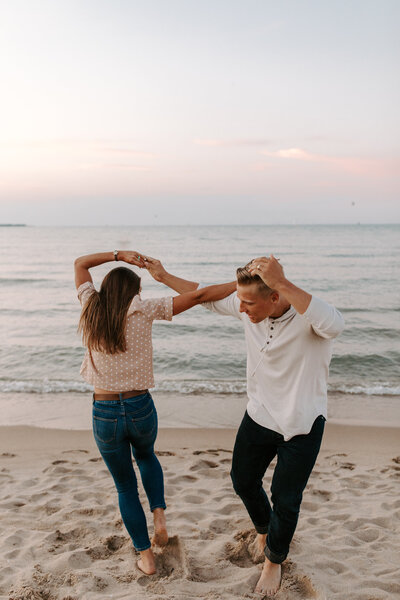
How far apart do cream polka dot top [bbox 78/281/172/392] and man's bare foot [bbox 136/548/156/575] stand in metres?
1.16

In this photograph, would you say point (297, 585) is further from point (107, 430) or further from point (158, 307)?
point (158, 307)

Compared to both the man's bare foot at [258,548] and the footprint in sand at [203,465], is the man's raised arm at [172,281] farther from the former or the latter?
the footprint in sand at [203,465]

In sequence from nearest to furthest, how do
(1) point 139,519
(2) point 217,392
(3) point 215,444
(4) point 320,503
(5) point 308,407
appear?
(5) point 308,407
(1) point 139,519
(4) point 320,503
(3) point 215,444
(2) point 217,392

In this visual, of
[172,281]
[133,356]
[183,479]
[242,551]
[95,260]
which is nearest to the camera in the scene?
[133,356]

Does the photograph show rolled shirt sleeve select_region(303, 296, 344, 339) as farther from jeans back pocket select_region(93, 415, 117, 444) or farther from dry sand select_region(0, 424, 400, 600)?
dry sand select_region(0, 424, 400, 600)

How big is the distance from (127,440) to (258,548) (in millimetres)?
1280

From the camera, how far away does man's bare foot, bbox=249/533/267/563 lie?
11.2 feet

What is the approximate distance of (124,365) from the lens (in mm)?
3088

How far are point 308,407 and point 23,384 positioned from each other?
787 cm

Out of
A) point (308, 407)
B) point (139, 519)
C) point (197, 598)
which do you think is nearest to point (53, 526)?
point (139, 519)

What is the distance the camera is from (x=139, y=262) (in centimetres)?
332

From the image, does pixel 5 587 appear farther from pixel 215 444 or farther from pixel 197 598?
pixel 215 444

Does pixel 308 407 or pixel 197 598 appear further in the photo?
pixel 197 598

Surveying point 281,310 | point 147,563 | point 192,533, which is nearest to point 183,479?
point 192,533
